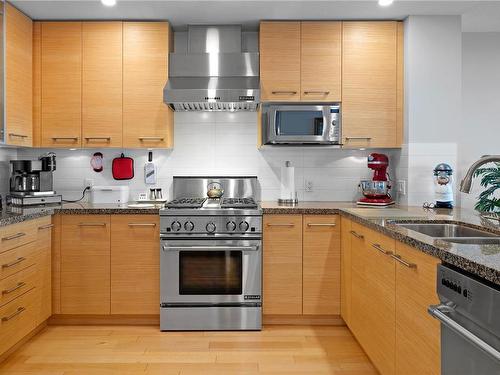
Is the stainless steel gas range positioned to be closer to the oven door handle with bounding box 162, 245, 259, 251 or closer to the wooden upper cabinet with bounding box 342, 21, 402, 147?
the oven door handle with bounding box 162, 245, 259, 251

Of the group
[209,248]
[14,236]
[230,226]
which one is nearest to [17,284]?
[14,236]

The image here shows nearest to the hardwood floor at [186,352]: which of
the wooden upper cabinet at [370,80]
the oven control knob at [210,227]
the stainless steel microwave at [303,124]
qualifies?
the oven control knob at [210,227]

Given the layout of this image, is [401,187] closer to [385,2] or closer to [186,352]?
[385,2]

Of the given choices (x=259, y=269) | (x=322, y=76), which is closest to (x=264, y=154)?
(x=322, y=76)

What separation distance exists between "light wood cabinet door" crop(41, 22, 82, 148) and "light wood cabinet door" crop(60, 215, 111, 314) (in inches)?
27.7

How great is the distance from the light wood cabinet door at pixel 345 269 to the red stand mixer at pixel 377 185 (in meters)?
0.43

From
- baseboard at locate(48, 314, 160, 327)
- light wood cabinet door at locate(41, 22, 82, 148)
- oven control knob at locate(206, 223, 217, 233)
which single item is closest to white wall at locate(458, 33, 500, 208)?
oven control knob at locate(206, 223, 217, 233)

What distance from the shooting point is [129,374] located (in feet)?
9.00

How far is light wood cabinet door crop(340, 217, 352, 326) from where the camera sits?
3.25m

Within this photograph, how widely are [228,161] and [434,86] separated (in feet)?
5.73

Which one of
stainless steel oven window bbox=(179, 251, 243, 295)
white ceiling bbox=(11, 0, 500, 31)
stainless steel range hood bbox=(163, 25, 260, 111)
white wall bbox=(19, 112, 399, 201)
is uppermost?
white ceiling bbox=(11, 0, 500, 31)

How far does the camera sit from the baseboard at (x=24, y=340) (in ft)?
9.62

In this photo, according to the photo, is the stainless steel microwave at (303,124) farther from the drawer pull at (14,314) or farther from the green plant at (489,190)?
the drawer pull at (14,314)

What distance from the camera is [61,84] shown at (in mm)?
3781
